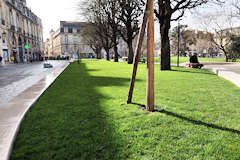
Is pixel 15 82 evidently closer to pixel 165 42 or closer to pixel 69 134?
pixel 69 134

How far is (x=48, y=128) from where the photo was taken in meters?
3.32

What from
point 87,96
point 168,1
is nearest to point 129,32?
point 168,1

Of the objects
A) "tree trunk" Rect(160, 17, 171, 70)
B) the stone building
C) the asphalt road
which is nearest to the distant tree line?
"tree trunk" Rect(160, 17, 171, 70)

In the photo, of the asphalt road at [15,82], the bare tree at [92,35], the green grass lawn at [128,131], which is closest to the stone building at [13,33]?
the bare tree at [92,35]

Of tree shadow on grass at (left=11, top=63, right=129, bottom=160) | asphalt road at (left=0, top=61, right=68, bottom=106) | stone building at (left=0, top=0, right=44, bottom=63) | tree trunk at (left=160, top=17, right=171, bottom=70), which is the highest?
stone building at (left=0, top=0, right=44, bottom=63)

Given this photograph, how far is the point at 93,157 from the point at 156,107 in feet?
8.27

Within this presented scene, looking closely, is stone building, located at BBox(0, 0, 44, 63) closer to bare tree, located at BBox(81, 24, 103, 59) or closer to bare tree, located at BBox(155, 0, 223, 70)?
bare tree, located at BBox(81, 24, 103, 59)

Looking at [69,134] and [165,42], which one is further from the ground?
[165,42]

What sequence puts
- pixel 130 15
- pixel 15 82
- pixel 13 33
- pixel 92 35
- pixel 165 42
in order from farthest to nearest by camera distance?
1. pixel 92 35
2. pixel 13 33
3. pixel 130 15
4. pixel 165 42
5. pixel 15 82

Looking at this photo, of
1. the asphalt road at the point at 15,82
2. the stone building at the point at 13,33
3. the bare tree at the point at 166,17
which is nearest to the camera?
the asphalt road at the point at 15,82

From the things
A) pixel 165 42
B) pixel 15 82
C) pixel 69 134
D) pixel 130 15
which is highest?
pixel 130 15

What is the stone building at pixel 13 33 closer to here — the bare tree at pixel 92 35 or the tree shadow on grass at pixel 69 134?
the bare tree at pixel 92 35

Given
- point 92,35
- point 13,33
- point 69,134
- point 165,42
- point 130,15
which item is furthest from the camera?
point 92,35

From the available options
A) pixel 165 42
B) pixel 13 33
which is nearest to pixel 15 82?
pixel 165 42
